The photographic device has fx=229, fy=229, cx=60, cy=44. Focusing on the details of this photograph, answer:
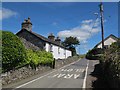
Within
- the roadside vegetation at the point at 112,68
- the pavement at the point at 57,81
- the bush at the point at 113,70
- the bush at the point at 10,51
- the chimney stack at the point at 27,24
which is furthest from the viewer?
the chimney stack at the point at 27,24

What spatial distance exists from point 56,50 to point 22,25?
1155cm

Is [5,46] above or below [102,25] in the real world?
below

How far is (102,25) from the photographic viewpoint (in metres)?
29.0

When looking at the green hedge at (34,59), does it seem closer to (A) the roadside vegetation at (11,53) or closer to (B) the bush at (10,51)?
(A) the roadside vegetation at (11,53)

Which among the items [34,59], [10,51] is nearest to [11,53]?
[10,51]

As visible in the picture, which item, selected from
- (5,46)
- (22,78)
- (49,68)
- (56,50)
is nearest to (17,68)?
(22,78)

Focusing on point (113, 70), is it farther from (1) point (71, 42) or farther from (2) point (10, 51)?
(1) point (71, 42)

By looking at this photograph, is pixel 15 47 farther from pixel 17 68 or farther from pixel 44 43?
pixel 44 43

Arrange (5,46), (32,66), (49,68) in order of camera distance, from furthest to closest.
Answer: (49,68) → (32,66) → (5,46)

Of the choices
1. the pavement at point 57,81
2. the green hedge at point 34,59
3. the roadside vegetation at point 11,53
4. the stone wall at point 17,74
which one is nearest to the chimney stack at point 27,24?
the green hedge at point 34,59

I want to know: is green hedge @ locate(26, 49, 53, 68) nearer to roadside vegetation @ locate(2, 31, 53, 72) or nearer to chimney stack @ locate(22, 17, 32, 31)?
roadside vegetation @ locate(2, 31, 53, 72)

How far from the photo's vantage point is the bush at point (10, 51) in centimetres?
1694

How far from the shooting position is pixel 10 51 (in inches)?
682

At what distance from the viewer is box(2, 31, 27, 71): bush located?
16.9m
